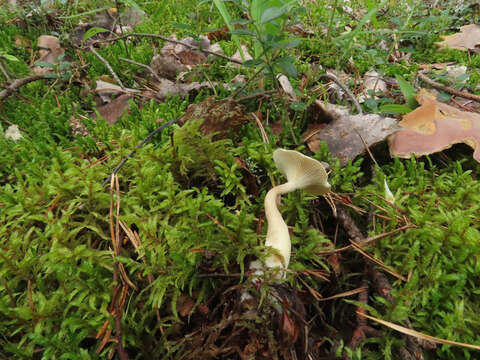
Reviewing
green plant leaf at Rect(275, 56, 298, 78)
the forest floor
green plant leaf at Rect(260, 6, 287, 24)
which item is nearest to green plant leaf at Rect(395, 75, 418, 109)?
the forest floor

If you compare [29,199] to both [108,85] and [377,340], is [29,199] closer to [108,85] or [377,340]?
[108,85]

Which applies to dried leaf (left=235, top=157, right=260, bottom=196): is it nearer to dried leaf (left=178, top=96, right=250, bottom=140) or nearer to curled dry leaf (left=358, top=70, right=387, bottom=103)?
dried leaf (left=178, top=96, right=250, bottom=140)

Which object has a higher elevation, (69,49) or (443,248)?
(69,49)

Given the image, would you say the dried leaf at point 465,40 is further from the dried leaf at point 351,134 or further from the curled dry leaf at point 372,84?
the dried leaf at point 351,134

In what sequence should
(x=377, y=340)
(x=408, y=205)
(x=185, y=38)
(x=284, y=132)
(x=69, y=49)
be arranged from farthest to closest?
1. (x=185, y=38)
2. (x=69, y=49)
3. (x=284, y=132)
4. (x=408, y=205)
5. (x=377, y=340)

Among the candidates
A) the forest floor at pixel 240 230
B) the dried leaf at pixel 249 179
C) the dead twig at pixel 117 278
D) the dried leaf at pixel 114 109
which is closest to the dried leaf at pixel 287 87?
the forest floor at pixel 240 230

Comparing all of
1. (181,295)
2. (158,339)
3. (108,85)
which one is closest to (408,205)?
(181,295)
